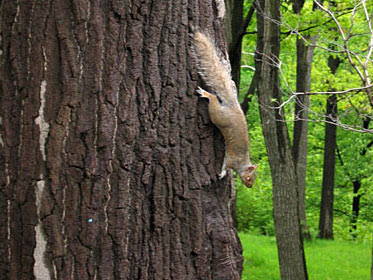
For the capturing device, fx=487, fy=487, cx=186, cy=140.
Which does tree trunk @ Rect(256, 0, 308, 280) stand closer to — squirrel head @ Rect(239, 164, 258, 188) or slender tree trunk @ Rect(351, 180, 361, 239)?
squirrel head @ Rect(239, 164, 258, 188)

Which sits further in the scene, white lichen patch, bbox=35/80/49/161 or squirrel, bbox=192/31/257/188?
squirrel, bbox=192/31/257/188

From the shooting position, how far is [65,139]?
182cm

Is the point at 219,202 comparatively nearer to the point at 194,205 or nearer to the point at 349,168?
the point at 194,205

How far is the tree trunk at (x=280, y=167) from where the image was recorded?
25.9 ft

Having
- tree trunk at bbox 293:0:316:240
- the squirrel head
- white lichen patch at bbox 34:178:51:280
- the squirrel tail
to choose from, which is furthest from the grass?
white lichen patch at bbox 34:178:51:280

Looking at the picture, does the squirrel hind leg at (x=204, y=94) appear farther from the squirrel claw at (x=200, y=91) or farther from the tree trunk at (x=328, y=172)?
the tree trunk at (x=328, y=172)

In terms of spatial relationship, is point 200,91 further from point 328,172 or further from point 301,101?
point 328,172

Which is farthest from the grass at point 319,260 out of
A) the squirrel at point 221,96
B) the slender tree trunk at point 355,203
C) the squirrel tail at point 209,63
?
the slender tree trunk at point 355,203

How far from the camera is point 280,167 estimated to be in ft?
25.9

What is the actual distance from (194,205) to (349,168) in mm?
22006

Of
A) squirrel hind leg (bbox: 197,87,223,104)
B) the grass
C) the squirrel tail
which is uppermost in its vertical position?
the squirrel tail

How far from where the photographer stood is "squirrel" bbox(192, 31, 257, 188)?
2111mm

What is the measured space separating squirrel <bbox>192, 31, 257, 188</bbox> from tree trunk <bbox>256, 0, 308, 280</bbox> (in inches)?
219

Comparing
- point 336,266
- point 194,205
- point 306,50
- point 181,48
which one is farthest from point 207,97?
point 336,266
